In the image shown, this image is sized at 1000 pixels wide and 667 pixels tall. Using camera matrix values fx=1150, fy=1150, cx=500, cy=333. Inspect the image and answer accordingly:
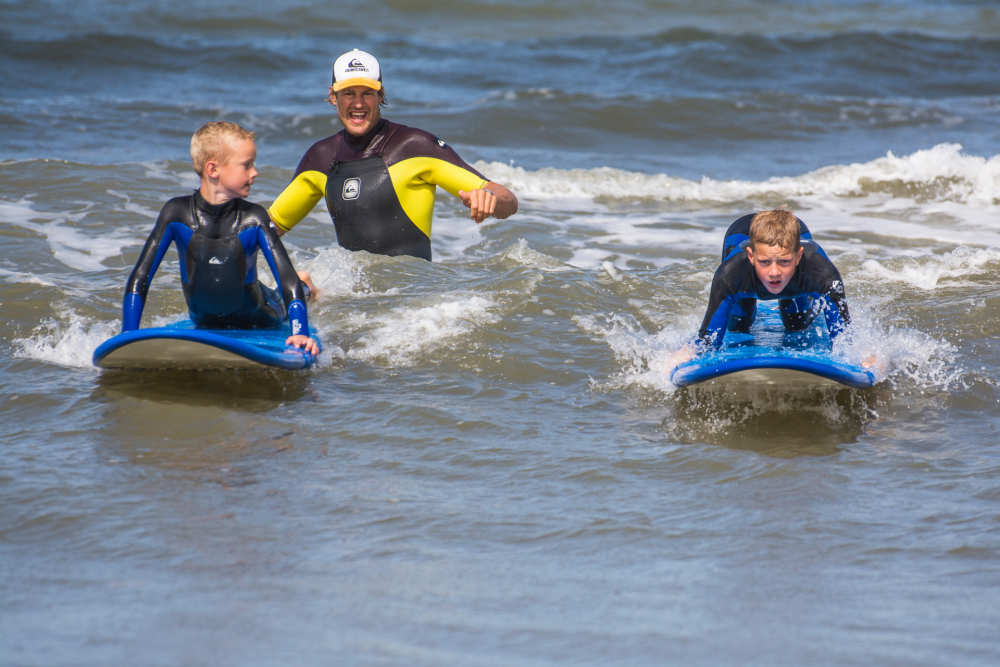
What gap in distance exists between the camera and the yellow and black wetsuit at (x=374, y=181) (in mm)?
6844

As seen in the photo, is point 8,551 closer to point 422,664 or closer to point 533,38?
point 422,664

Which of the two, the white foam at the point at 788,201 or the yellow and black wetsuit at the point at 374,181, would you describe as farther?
the white foam at the point at 788,201

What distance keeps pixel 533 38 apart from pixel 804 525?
2050 cm

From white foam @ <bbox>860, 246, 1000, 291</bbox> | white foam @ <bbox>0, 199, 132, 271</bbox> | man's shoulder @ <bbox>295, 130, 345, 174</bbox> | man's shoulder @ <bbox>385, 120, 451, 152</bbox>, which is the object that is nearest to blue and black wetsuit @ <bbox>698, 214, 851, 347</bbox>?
man's shoulder @ <bbox>385, 120, 451, 152</bbox>

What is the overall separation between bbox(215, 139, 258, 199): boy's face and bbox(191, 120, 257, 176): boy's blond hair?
2 cm

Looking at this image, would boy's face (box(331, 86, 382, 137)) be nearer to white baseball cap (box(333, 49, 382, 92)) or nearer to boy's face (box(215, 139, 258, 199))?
white baseball cap (box(333, 49, 382, 92))

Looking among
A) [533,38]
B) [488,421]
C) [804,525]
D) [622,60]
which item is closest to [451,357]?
[488,421]

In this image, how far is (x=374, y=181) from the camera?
22.7 feet

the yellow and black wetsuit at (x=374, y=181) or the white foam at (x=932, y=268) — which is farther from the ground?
the yellow and black wetsuit at (x=374, y=181)

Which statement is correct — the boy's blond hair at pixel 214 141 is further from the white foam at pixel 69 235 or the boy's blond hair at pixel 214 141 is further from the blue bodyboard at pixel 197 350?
the white foam at pixel 69 235

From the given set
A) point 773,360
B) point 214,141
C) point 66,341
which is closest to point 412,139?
point 214,141

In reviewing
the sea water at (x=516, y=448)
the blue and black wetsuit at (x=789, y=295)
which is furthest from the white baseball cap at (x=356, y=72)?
the blue and black wetsuit at (x=789, y=295)

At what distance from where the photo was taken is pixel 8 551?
4.04 metres

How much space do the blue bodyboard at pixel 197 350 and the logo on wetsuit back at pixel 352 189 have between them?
4.19ft
